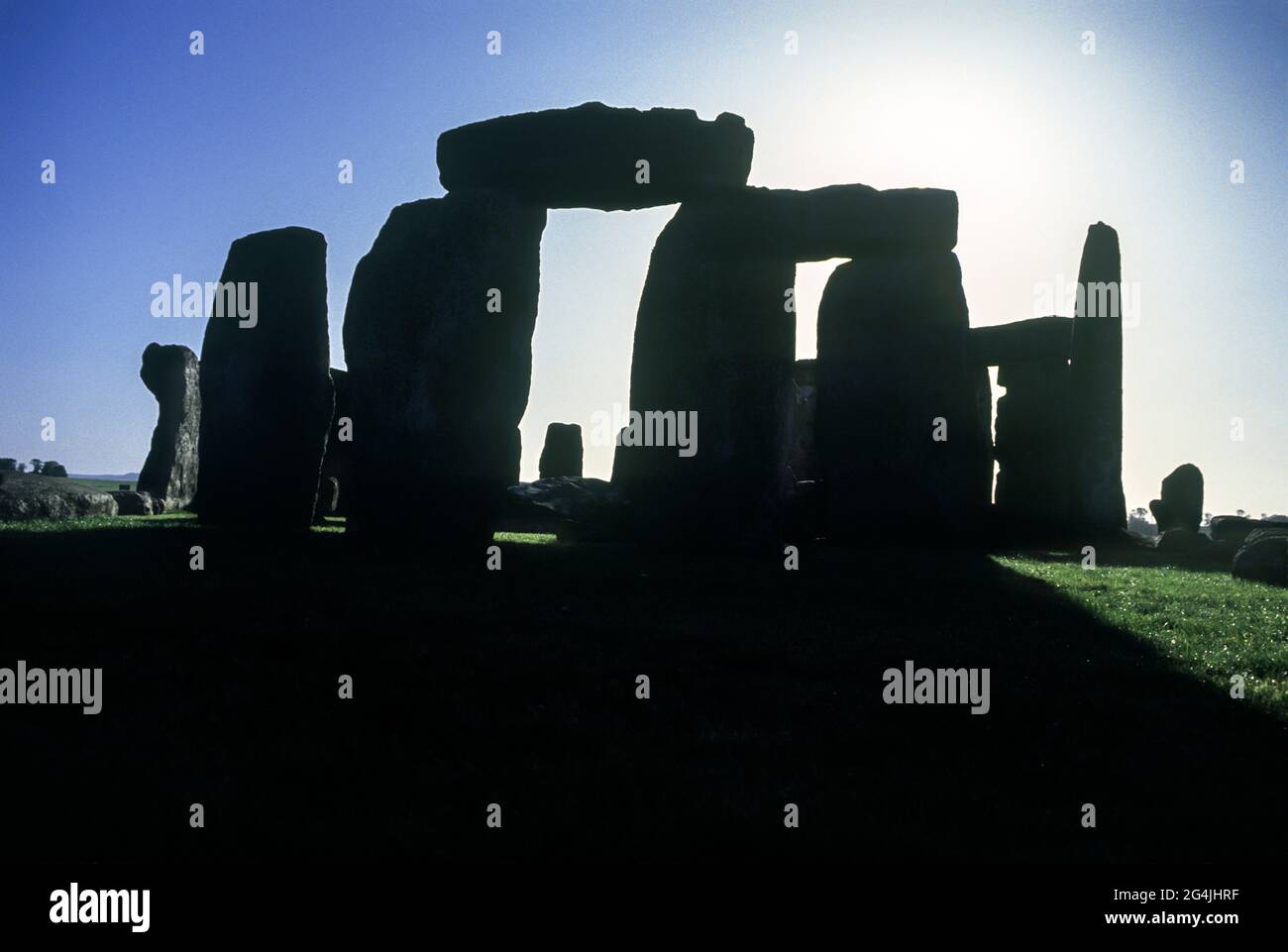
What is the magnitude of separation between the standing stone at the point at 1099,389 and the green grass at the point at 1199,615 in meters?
6.73

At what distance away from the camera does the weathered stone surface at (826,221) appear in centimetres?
1283

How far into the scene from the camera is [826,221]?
13.9 m

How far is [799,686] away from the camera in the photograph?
16.8 ft

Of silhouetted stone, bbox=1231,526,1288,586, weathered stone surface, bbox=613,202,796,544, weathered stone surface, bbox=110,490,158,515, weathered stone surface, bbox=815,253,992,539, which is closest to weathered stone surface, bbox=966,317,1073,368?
weathered stone surface, bbox=815,253,992,539

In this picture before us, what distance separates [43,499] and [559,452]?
13.6m

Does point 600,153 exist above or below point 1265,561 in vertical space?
above

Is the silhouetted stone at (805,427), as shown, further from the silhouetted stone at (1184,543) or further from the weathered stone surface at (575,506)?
the weathered stone surface at (575,506)

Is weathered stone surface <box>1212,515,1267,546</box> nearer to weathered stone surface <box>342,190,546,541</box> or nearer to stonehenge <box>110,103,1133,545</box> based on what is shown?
stonehenge <box>110,103,1133,545</box>

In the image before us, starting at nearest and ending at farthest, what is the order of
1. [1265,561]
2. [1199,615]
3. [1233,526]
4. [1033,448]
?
[1199,615] < [1265,561] < [1233,526] < [1033,448]

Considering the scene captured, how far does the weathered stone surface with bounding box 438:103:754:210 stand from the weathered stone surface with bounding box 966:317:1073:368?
942 cm

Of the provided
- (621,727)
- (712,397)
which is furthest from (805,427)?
(621,727)

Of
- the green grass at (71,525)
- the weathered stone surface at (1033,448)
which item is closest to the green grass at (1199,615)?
the weathered stone surface at (1033,448)

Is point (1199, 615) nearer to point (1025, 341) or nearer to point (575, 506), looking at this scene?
point (575, 506)
